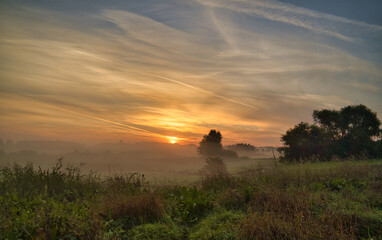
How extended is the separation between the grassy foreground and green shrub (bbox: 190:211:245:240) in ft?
0.06

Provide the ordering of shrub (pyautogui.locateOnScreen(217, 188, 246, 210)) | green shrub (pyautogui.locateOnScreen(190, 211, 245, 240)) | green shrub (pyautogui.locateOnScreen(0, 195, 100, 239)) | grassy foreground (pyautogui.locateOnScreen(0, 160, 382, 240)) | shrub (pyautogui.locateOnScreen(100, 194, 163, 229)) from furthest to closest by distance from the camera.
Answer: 1. shrub (pyautogui.locateOnScreen(217, 188, 246, 210))
2. shrub (pyautogui.locateOnScreen(100, 194, 163, 229))
3. green shrub (pyautogui.locateOnScreen(190, 211, 245, 240))
4. grassy foreground (pyautogui.locateOnScreen(0, 160, 382, 240))
5. green shrub (pyautogui.locateOnScreen(0, 195, 100, 239))

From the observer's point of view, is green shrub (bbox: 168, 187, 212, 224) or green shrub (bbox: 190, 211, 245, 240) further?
green shrub (bbox: 168, 187, 212, 224)

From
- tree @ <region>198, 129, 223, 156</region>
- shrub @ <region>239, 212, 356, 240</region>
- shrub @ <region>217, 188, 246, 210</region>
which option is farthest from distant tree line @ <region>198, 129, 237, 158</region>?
shrub @ <region>239, 212, 356, 240</region>

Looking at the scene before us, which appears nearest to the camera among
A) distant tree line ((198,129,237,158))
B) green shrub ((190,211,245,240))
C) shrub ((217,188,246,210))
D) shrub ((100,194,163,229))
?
green shrub ((190,211,245,240))

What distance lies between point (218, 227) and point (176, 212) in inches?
56.2

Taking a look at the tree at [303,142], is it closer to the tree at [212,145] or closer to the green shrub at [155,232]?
the tree at [212,145]

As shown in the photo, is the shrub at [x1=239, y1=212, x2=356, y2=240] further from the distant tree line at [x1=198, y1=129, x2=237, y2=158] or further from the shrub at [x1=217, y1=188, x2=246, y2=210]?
the distant tree line at [x1=198, y1=129, x2=237, y2=158]

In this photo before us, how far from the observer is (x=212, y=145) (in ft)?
124

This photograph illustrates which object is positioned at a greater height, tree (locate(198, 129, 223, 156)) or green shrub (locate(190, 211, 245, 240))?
tree (locate(198, 129, 223, 156))

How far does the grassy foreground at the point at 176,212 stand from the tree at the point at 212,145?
26608 mm

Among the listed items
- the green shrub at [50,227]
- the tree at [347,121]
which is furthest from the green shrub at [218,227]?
the tree at [347,121]

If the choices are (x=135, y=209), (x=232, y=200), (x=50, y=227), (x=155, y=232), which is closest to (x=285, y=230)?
(x=155, y=232)

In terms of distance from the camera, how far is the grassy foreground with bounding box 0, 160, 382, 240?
17.7 ft

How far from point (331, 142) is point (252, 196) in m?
27.0
